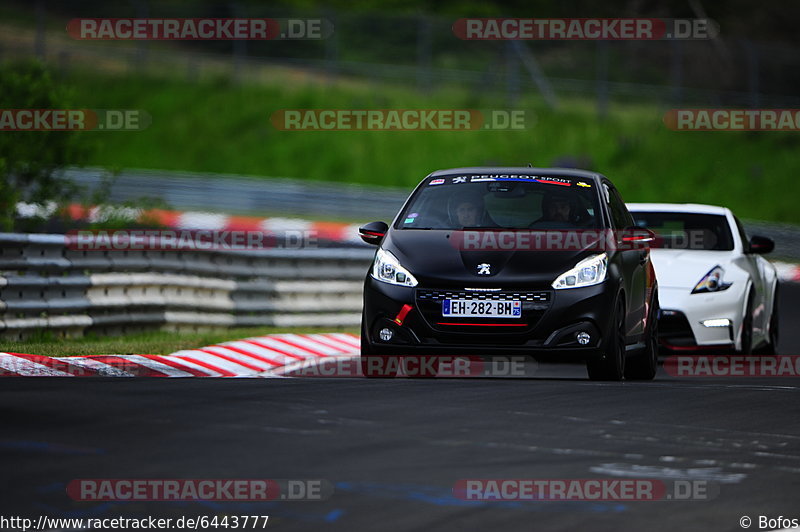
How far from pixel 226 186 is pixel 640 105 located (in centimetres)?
1187

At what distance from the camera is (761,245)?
14.7 m

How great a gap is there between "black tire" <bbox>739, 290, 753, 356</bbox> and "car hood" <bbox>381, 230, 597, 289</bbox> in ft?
12.5

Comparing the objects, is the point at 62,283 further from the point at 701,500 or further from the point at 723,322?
the point at 701,500

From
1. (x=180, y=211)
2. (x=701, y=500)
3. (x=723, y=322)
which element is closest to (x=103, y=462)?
(x=701, y=500)

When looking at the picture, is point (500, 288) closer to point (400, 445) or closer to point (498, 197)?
point (498, 197)

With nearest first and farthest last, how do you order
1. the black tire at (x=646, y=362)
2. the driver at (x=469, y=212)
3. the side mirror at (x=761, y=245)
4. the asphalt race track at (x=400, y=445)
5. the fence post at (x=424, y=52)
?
1. the asphalt race track at (x=400, y=445)
2. the driver at (x=469, y=212)
3. the black tire at (x=646, y=362)
4. the side mirror at (x=761, y=245)
5. the fence post at (x=424, y=52)

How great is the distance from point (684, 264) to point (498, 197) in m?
3.32

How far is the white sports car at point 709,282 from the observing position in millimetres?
14164

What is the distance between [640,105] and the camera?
43406mm

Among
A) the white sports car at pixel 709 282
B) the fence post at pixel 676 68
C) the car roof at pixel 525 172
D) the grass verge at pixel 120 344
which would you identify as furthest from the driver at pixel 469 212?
the fence post at pixel 676 68

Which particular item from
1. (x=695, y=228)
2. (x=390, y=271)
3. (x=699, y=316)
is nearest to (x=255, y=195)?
(x=695, y=228)

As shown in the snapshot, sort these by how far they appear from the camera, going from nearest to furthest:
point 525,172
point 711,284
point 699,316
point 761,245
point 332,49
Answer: point 525,172 → point 699,316 → point 711,284 → point 761,245 → point 332,49

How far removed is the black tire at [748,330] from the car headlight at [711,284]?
0.33m

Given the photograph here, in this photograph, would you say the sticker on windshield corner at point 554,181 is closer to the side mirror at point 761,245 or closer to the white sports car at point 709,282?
the white sports car at point 709,282
